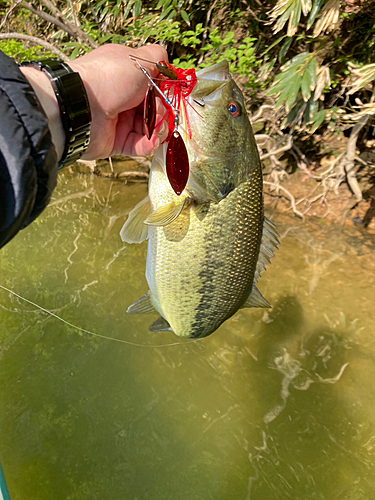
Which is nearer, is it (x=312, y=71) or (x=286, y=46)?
(x=312, y=71)

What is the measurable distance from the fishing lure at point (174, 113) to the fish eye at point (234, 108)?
13 centimetres

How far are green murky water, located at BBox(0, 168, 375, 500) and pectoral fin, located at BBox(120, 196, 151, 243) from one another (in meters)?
Result: 1.28

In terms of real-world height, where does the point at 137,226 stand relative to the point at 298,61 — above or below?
below

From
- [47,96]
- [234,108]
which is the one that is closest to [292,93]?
[234,108]

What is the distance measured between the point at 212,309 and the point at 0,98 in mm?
837

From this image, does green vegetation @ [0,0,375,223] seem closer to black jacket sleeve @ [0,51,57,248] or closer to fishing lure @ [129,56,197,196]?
fishing lure @ [129,56,197,196]

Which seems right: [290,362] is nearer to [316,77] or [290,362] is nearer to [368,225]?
[368,225]

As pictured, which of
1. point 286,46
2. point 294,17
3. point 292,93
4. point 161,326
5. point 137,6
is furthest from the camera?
point 137,6

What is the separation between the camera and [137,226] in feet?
4.05

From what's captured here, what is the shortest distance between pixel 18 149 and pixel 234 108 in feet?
2.03

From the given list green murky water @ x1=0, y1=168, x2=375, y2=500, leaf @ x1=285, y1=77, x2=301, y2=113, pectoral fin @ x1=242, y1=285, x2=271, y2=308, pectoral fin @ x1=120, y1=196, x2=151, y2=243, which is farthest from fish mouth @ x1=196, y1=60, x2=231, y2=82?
leaf @ x1=285, y1=77, x2=301, y2=113

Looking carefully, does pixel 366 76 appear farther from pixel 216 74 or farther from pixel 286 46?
pixel 216 74

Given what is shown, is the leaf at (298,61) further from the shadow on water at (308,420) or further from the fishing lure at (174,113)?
the fishing lure at (174,113)

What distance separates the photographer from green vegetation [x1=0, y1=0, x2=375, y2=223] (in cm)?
344
